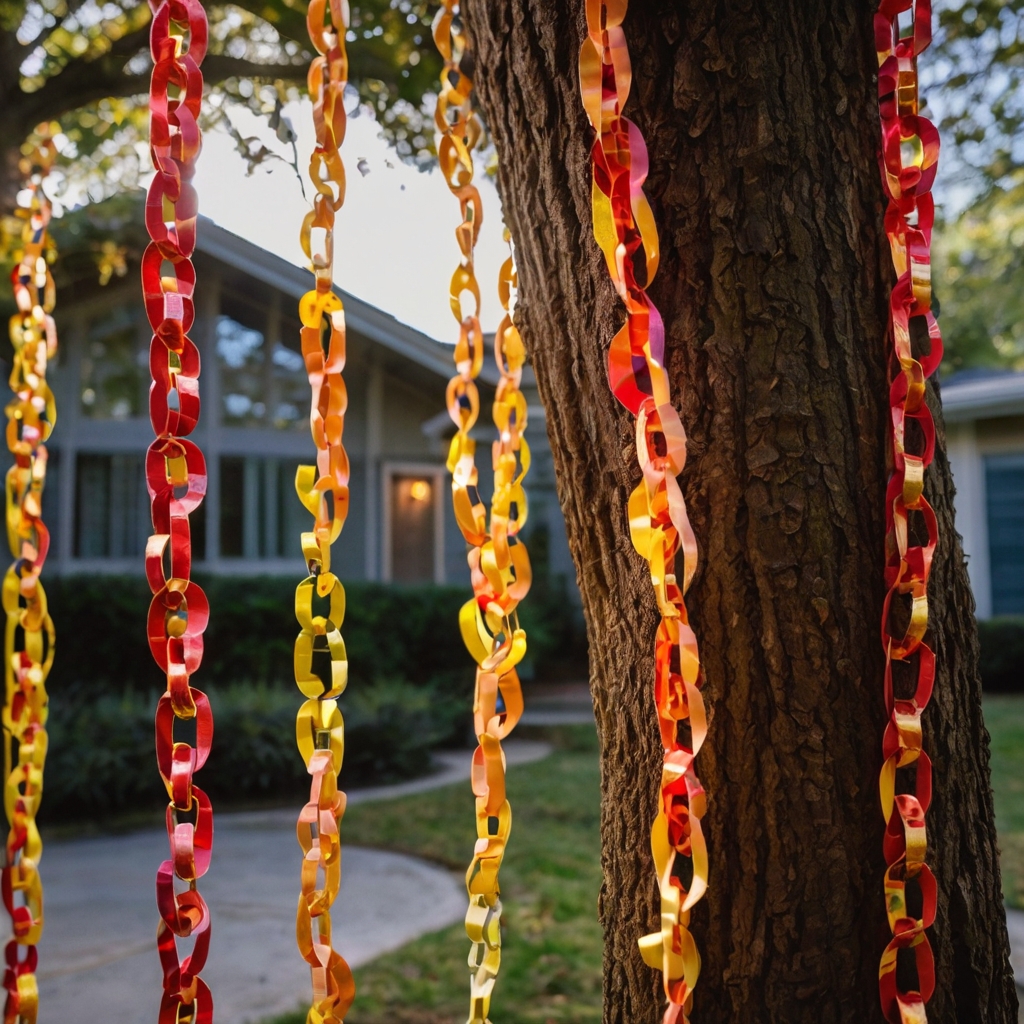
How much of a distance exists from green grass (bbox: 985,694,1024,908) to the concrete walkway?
2.32 m

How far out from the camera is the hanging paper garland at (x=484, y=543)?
1.15 meters

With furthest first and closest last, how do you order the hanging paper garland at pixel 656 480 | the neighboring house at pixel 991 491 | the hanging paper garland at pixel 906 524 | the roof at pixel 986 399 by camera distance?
1. the neighboring house at pixel 991 491
2. the roof at pixel 986 399
3. the hanging paper garland at pixel 906 524
4. the hanging paper garland at pixel 656 480

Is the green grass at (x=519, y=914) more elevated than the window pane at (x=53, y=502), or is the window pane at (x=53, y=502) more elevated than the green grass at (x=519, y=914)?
the window pane at (x=53, y=502)

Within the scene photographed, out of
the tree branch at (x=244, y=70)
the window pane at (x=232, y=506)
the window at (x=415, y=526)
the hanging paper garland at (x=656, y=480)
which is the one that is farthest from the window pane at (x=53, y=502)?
the hanging paper garland at (x=656, y=480)

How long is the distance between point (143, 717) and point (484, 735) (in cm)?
565

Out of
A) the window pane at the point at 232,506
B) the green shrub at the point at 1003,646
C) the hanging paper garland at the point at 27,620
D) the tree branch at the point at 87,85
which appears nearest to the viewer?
the hanging paper garland at the point at 27,620

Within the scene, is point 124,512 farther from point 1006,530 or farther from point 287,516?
point 1006,530

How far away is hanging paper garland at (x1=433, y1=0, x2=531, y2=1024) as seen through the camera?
115 centimetres

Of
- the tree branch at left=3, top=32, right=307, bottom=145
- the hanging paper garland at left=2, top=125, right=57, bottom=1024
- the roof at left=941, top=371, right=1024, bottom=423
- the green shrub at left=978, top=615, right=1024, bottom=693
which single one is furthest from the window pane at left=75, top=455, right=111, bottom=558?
the green shrub at left=978, top=615, right=1024, bottom=693

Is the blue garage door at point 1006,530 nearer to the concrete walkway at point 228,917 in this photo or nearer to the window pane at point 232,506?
the concrete walkway at point 228,917

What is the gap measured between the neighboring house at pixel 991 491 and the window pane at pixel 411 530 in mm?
5681

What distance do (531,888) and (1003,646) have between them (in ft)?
20.7

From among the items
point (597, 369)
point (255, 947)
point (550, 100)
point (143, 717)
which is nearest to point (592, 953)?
point (255, 947)

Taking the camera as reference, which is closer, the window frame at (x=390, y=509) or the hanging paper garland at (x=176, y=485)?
the hanging paper garland at (x=176, y=485)
